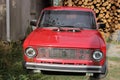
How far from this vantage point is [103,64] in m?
7.34

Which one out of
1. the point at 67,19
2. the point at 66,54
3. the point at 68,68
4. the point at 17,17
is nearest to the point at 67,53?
the point at 66,54

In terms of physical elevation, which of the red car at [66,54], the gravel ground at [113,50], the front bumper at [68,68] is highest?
the red car at [66,54]

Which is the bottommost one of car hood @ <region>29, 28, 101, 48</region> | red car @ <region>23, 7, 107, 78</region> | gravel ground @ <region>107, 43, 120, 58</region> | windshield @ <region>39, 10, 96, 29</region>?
gravel ground @ <region>107, 43, 120, 58</region>

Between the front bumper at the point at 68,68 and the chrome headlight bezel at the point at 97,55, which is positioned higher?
the chrome headlight bezel at the point at 97,55

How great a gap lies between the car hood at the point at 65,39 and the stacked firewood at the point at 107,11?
250 inches

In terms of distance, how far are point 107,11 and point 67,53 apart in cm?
756

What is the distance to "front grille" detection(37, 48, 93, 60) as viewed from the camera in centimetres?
720

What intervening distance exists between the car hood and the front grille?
9cm

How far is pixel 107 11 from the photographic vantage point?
47.2 ft

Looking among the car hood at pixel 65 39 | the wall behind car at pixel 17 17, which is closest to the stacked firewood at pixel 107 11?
the wall behind car at pixel 17 17

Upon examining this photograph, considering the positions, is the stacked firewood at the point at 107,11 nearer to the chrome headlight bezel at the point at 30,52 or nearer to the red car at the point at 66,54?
the red car at the point at 66,54

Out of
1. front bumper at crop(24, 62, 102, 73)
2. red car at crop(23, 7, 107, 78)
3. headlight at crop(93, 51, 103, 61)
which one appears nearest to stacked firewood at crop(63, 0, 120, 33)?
red car at crop(23, 7, 107, 78)

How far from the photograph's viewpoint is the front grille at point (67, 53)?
23.6 ft

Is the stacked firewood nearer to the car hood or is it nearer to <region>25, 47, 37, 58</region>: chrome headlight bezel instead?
the car hood
